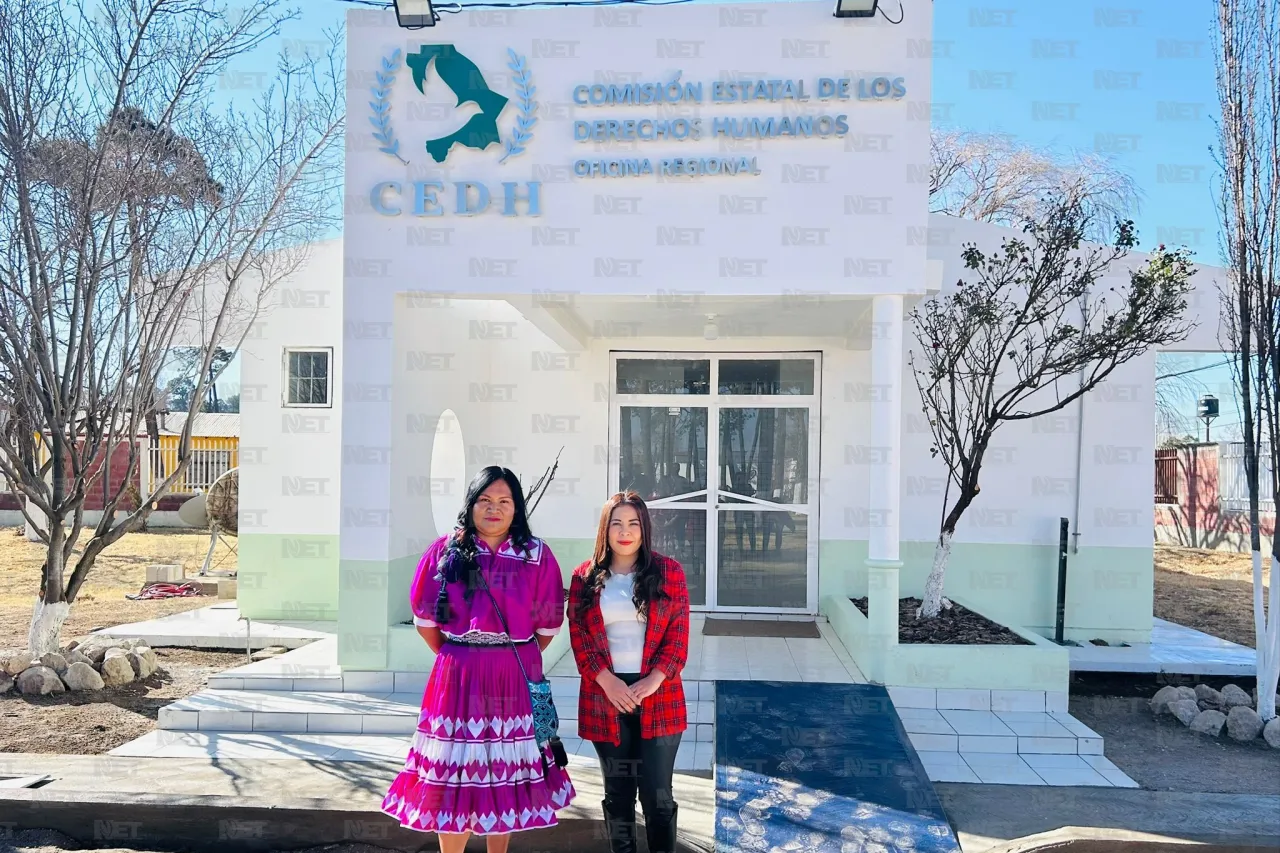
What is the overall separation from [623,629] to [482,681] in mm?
507

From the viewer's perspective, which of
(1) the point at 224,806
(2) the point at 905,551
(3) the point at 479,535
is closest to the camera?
(3) the point at 479,535

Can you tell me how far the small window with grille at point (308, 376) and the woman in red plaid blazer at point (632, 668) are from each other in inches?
223

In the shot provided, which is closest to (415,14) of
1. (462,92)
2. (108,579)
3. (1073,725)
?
(462,92)

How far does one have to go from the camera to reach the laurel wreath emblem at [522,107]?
6.02m

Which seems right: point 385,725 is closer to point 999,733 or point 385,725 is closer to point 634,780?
point 634,780

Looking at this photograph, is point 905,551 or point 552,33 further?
point 905,551

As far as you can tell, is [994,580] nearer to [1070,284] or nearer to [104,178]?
[1070,284]

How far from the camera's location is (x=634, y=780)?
3.30 meters

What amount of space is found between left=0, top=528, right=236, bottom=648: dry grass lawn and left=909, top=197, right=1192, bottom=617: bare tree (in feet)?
24.0

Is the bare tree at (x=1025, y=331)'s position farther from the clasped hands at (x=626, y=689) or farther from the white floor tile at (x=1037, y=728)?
the clasped hands at (x=626, y=689)

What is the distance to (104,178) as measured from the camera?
609 centimetres

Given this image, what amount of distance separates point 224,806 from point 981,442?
16.8 ft

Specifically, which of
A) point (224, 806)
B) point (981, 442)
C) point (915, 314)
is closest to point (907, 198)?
point (915, 314)

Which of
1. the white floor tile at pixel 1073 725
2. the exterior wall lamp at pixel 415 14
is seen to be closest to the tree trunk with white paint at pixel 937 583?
the white floor tile at pixel 1073 725
